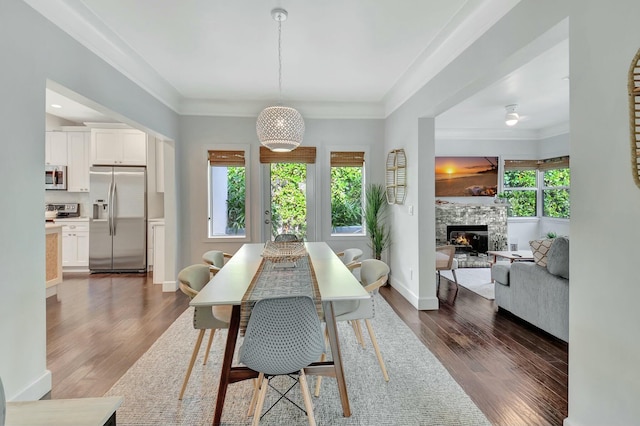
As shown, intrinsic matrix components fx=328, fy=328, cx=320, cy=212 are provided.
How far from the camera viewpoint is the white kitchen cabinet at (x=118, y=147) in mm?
5680

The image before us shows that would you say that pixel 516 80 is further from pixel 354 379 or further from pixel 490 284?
pixel 354 379

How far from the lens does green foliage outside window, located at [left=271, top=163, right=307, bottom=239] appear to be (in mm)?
5137

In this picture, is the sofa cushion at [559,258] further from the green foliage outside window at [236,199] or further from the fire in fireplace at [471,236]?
the green foliage outside window at [236,199]

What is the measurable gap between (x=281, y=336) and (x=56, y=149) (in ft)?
21.0

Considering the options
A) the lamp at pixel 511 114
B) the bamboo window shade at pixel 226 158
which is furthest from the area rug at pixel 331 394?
the lamp at pixel 511 114

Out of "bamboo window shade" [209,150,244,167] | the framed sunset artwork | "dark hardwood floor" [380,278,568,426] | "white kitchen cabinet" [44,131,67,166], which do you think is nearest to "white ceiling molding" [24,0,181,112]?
"bamboo window shade" [209,150,244,167]

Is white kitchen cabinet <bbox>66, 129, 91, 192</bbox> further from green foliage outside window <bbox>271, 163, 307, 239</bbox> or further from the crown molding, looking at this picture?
green foliage outside window <bbox>271, 163, 307, 239</bbox>

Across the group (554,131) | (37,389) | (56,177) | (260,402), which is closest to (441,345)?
(260,402)

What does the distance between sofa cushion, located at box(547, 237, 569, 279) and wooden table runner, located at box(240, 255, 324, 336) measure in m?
2.25

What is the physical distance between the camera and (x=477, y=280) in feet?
17.4

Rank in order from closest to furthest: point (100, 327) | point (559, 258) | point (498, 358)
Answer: point (498, 358), point (559, 258), point (100, 327)

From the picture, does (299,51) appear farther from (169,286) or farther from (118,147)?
(118,147)

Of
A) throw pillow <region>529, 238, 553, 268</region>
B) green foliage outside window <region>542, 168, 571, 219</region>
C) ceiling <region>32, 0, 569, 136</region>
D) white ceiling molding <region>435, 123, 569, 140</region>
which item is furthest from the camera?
white ceiling molding <region>435, 123, 569, 140</region>

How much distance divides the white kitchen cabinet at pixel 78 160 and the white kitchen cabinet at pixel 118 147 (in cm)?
30
